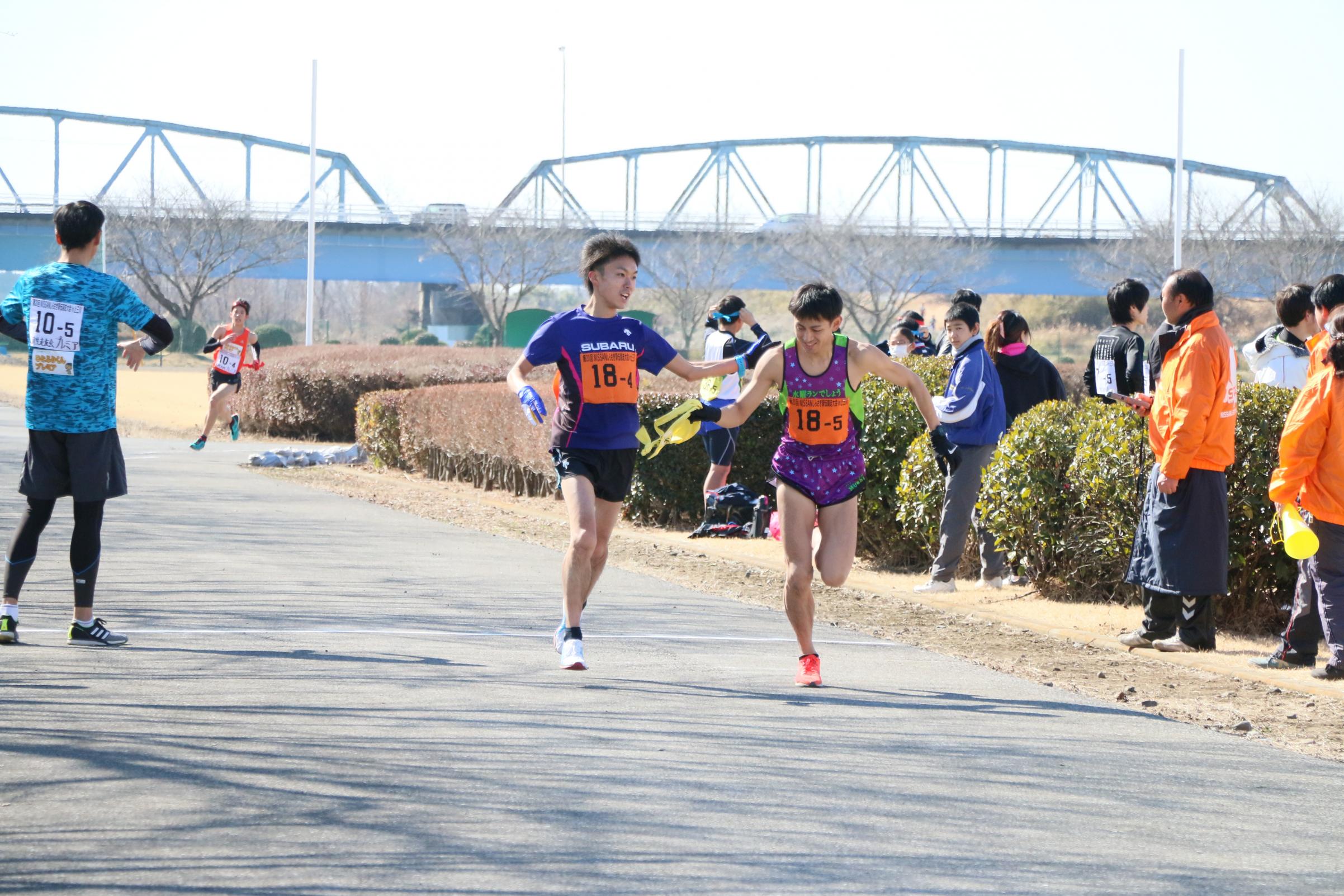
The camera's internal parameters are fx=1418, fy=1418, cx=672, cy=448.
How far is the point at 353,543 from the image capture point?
11.8 metres

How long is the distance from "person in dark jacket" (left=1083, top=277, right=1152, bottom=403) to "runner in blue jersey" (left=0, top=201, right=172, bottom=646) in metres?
5.63

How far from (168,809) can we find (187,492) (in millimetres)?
11421

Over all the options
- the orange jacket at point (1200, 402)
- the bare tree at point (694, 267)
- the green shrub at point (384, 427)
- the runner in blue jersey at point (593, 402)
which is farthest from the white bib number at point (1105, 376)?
the bare tree at point (694, 267)

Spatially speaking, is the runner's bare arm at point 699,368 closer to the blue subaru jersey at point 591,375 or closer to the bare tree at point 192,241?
the blue subaru jersey at point 591,375

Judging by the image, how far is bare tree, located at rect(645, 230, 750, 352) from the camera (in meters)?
71.7

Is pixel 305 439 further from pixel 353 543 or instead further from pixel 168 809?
pixel 168 809

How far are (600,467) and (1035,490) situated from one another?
3592 mm

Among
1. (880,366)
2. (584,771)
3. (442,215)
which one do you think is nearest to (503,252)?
(442,215)

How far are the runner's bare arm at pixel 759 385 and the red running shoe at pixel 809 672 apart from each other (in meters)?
1.17

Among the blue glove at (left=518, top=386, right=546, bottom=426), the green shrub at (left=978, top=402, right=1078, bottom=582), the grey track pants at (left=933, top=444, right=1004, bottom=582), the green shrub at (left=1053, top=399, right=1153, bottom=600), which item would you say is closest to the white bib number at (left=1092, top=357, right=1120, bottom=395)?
the green shrub at (left=1053, top=399, right=1153, bottom=600)

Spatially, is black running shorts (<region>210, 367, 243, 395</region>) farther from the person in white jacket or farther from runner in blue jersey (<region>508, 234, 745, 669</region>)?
the person in white jacket

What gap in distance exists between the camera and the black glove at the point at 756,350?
9.41 m

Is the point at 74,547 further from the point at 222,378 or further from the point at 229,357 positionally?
the point at 222,378

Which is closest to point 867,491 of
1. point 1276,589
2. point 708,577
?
point 708,577
